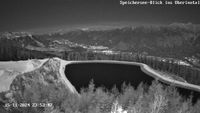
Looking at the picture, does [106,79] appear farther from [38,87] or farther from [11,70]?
[11,70]

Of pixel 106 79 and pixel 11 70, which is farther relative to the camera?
pixel 106 79

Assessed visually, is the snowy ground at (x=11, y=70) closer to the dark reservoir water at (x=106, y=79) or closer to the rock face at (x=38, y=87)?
the rock face at (x=38, y=87)

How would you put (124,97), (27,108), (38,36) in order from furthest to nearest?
(38,36) < (124,97) < (27,108)

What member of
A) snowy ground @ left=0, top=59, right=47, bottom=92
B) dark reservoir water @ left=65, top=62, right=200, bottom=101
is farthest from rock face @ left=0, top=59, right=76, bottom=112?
dark reservoir water @ left=65, top=62, right=200, bottom=101

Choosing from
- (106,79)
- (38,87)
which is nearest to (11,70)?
(38,87)

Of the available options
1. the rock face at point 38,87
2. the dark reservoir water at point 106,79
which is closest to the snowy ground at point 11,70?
the rock face at point 38,87

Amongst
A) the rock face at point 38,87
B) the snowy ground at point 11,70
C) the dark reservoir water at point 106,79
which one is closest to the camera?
the snowy ground at point 11,70

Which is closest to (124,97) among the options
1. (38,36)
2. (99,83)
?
(99,83)

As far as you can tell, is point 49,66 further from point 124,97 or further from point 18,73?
point 124,97

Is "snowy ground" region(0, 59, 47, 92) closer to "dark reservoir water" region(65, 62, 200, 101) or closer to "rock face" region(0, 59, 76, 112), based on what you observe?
"rock face" region(0, 59, 76, 112)
